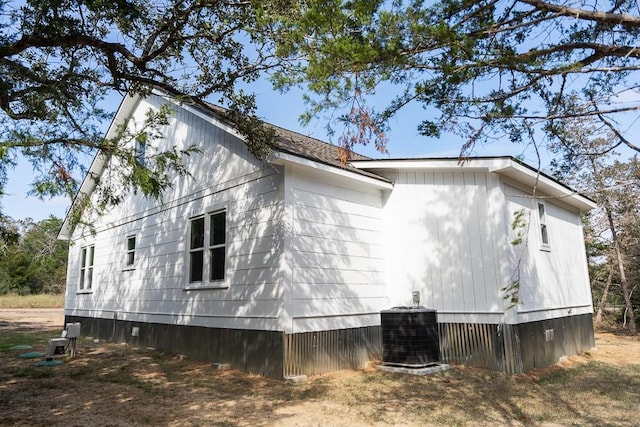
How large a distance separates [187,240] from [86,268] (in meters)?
7.19

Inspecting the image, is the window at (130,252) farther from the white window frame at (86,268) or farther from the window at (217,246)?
the window at (217,246)

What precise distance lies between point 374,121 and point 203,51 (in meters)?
3.72

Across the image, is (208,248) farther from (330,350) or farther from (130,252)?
(130,252)

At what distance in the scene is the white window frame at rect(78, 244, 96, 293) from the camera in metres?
14.5

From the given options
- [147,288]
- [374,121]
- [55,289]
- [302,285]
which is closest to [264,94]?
[374,121]

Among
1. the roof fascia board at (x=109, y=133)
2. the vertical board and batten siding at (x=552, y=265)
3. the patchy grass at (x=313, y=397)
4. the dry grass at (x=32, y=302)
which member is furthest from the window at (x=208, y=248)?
the dry grass at (x=32, y=302)

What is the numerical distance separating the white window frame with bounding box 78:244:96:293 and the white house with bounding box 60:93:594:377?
16.5ft

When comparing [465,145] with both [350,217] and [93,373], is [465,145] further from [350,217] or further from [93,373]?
[93,373]

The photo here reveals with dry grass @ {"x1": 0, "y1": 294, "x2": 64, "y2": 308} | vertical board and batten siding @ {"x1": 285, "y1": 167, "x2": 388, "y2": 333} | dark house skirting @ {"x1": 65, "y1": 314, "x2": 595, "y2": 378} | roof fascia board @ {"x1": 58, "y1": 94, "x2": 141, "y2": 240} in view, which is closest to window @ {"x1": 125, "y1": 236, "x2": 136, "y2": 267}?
roof fascia board @ {"x1": 58, "y1": 94, "x2": 141, "y2": 240}

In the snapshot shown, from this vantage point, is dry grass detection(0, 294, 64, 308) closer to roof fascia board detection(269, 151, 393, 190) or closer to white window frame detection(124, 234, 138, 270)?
white window frame detection(124, 234, 138, 270)

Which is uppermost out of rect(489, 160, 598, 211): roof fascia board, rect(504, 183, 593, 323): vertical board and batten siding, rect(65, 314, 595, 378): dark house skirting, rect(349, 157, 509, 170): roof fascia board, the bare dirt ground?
rect(349, 157, 509, 170): roof fascia board

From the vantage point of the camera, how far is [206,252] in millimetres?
9109

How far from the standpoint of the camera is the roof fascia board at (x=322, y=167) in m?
7.13

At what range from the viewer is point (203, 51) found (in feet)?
23.5
